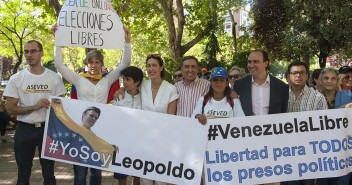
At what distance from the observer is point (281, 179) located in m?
4.18

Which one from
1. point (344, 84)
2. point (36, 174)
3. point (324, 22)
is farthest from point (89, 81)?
point (324, 22)

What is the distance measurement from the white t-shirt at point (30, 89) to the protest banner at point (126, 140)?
125 mm

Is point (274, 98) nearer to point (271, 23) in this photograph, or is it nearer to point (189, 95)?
point (189, 95)

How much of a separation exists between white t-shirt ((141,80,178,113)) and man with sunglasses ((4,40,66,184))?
1.04 m

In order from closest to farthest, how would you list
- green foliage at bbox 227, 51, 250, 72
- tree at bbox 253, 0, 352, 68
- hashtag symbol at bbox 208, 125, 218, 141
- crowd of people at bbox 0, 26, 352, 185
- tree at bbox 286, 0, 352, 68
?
hashtag symbol at bbox 208, 125, 218, 141
crowd of people at bbox 0, 26, 352, 185
tree at bbox 286, 0, 352, 68
tree at bbox 253, 0, 352, 68
green foliage at bbox 227, 51, 250, 72

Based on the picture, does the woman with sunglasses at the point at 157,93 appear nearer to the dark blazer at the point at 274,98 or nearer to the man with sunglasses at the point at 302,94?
the dark blazer at the point at 274,98

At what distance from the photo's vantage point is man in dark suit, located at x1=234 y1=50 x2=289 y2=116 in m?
4.24

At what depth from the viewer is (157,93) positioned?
14.1 feet

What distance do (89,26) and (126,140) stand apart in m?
1.50

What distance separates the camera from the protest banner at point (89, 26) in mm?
4578

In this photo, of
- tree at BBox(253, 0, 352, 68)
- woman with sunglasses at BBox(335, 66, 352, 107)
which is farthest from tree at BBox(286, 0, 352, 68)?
woman with sunglasses at BBox(335, 66, 352, 107)

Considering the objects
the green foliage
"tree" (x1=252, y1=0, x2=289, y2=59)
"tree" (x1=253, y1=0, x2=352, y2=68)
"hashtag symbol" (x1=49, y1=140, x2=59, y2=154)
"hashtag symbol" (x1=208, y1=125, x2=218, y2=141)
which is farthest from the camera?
the green foliage

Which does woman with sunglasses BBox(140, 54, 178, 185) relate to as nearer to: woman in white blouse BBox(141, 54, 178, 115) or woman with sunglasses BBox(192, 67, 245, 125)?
woman in white blouse BBox(141, 54, 178, 115)

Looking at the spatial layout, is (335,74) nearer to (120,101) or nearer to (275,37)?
(120,101)
